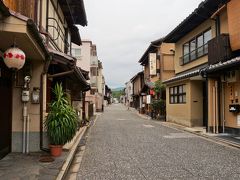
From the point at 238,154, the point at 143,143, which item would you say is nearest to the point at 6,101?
the point at 143,143

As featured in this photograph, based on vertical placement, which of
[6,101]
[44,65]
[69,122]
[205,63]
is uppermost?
[205,63]

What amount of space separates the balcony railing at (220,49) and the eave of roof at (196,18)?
6.58ft

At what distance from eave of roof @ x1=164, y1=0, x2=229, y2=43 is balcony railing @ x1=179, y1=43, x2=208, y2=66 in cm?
164

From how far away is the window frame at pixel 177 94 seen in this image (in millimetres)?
23281

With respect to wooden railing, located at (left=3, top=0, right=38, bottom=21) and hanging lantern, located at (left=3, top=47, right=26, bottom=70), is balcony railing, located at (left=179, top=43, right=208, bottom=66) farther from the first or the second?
hanging lantern, located at (left=3, top=47, right=26, bottom=70)

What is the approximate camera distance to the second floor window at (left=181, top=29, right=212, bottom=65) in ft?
65.9

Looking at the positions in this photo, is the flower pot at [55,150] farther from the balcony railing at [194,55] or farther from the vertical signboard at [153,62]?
the vertical signboard at [153,62]

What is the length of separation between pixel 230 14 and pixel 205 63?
517 cm

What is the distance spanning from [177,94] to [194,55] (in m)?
3.86

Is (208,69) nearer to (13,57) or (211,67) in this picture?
(211,67)

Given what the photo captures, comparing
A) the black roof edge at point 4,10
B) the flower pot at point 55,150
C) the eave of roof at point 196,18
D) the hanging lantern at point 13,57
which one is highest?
the eave of roof at point 196,18

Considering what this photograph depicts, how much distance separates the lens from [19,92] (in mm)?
9641

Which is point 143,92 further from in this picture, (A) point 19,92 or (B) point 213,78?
(A) point 19,92

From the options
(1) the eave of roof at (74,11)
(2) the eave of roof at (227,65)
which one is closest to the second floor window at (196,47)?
(2) the eave of roof at (227,65)
